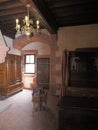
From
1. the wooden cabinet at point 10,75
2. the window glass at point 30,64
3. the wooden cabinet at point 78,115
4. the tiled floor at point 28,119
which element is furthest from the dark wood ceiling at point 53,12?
the tiled floor at point 28,119

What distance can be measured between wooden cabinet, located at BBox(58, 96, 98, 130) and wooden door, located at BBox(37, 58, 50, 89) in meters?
5.21

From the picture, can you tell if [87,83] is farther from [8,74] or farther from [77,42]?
[8,74]

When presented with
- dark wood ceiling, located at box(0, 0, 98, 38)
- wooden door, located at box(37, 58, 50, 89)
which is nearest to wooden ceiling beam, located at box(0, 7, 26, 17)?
dark wood ceiling, located at box(0, 0, 98, 38)

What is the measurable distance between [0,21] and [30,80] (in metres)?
3.72

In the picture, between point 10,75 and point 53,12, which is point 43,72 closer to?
point 10,75

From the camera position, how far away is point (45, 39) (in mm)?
6449

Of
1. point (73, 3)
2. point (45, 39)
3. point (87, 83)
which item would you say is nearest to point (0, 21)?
point (45, 39)

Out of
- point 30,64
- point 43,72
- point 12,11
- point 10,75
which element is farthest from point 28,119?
point 30,64

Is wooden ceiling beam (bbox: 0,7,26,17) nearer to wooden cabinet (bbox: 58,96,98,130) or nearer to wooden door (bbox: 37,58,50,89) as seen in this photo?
wooden cabinet (bbox: 58,96,98,130)

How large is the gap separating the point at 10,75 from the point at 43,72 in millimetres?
2184

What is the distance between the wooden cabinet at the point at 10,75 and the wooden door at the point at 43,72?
1267mm

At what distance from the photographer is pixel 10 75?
19.7 ft

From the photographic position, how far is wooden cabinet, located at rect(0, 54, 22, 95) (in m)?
5.58

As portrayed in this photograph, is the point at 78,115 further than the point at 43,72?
No
